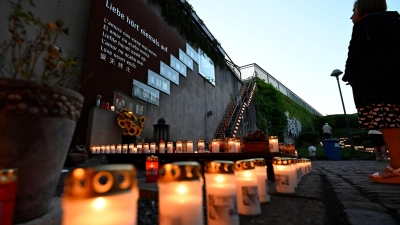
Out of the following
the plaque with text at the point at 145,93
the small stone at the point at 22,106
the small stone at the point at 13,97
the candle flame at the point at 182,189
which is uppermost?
the plaque with text at the point at 145,93

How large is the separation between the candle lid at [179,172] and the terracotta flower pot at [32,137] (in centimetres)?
63

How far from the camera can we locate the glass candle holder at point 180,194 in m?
0.66

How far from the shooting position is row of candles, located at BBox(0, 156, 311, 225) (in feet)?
1.61

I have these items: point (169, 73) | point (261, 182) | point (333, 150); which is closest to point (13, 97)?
point (261, 182)

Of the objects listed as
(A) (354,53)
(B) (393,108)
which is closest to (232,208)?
(B) (393,108)

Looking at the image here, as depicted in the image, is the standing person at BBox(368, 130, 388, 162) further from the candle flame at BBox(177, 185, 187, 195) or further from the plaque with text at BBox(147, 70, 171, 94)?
the candle flame at BBox(177, 185, 187, 195)

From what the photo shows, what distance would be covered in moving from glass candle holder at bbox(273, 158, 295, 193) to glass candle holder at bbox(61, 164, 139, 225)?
1215mm

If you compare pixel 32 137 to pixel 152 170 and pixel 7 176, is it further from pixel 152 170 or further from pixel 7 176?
pixel 152 170

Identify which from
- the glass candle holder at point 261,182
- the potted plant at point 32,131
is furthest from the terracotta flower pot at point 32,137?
the glass candle holder at point 261,182

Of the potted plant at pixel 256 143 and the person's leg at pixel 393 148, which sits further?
the potted plant at pixel 256 143

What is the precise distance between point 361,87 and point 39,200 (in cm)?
300

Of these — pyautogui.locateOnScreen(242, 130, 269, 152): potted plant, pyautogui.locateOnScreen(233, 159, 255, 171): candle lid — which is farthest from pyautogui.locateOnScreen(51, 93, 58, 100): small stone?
pyautogui.locateOnScreen(242, 130, 269, 152): potted plant

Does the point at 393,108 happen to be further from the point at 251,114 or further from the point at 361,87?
the point at 251,114

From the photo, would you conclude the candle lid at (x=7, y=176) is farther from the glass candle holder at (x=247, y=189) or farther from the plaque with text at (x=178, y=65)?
the plaque with text at (x=178, y=65)
